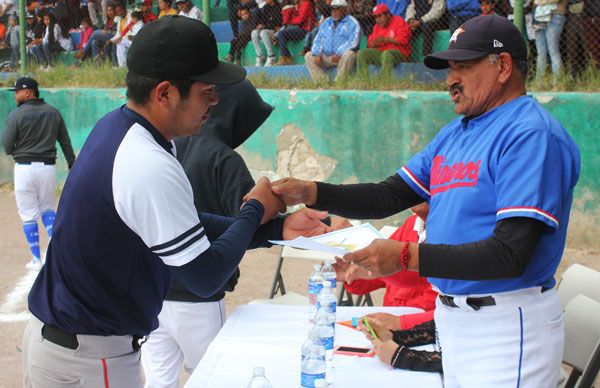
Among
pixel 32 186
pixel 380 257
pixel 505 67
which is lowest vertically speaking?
pixel 32 186

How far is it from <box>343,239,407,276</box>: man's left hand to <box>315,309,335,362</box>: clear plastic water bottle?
527 mm

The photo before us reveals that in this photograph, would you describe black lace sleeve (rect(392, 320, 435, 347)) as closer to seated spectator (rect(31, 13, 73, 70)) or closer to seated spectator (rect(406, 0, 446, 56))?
seated spectator (rect(406, 0, 446, 56))

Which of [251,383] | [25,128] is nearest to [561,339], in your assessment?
[251,383]

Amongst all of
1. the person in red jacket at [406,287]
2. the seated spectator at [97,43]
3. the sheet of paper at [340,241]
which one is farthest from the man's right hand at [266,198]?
the seated spectator at [97,43]

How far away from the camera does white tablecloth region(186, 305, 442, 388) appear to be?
2818mm

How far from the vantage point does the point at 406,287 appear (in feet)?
12.6

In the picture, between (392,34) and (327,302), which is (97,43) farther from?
(327,302)

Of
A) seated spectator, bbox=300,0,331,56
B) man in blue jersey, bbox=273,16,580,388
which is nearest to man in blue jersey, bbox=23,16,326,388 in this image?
man in blue jersey, bbox=273,16,580,388

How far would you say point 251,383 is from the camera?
8.45ft

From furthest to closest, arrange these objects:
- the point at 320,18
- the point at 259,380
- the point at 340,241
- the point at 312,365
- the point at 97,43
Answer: the point at 97,43, the point at 320,18, the point at 340,241, the point at 312,365, the point at 259,380

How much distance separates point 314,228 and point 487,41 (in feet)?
4.36

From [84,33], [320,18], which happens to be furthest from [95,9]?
[320,18]

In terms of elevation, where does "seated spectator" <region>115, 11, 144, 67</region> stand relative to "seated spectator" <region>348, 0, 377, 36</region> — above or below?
below

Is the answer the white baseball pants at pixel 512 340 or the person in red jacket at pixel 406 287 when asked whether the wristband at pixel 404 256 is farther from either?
the person in red jacket at pixel 406 287
